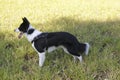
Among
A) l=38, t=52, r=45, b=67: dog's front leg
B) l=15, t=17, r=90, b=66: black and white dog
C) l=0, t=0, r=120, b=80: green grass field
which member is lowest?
l=0, t=0, r=120, b=80: green grass field

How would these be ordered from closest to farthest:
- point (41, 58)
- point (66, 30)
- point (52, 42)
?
point (52, 42), point (41, 58), point (66, 30)

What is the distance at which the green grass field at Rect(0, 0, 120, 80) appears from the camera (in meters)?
4.40

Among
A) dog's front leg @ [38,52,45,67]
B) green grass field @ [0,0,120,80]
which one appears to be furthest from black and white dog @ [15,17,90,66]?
green grass field @ [0,0,120,80]

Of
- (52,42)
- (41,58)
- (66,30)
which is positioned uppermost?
(52,42)

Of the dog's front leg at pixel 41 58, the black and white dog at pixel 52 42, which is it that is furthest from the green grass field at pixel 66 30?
the black and white dog at pixel 52 42

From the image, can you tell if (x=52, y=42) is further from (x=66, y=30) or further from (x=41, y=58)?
(x=66, y=30)

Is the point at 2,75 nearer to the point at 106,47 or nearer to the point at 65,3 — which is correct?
the point at 106,47

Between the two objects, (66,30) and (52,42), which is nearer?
(52,42)

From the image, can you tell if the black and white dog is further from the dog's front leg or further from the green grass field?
the green grass field

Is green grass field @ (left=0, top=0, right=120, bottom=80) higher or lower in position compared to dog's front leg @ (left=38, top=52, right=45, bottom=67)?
lower

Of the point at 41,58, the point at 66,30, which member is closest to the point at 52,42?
Answer: the point at 41,58

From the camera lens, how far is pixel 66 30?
6379mm

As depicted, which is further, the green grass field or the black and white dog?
the black and white dog

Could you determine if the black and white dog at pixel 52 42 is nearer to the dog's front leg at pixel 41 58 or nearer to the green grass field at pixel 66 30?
the dog's front leg at pixel 41 58
